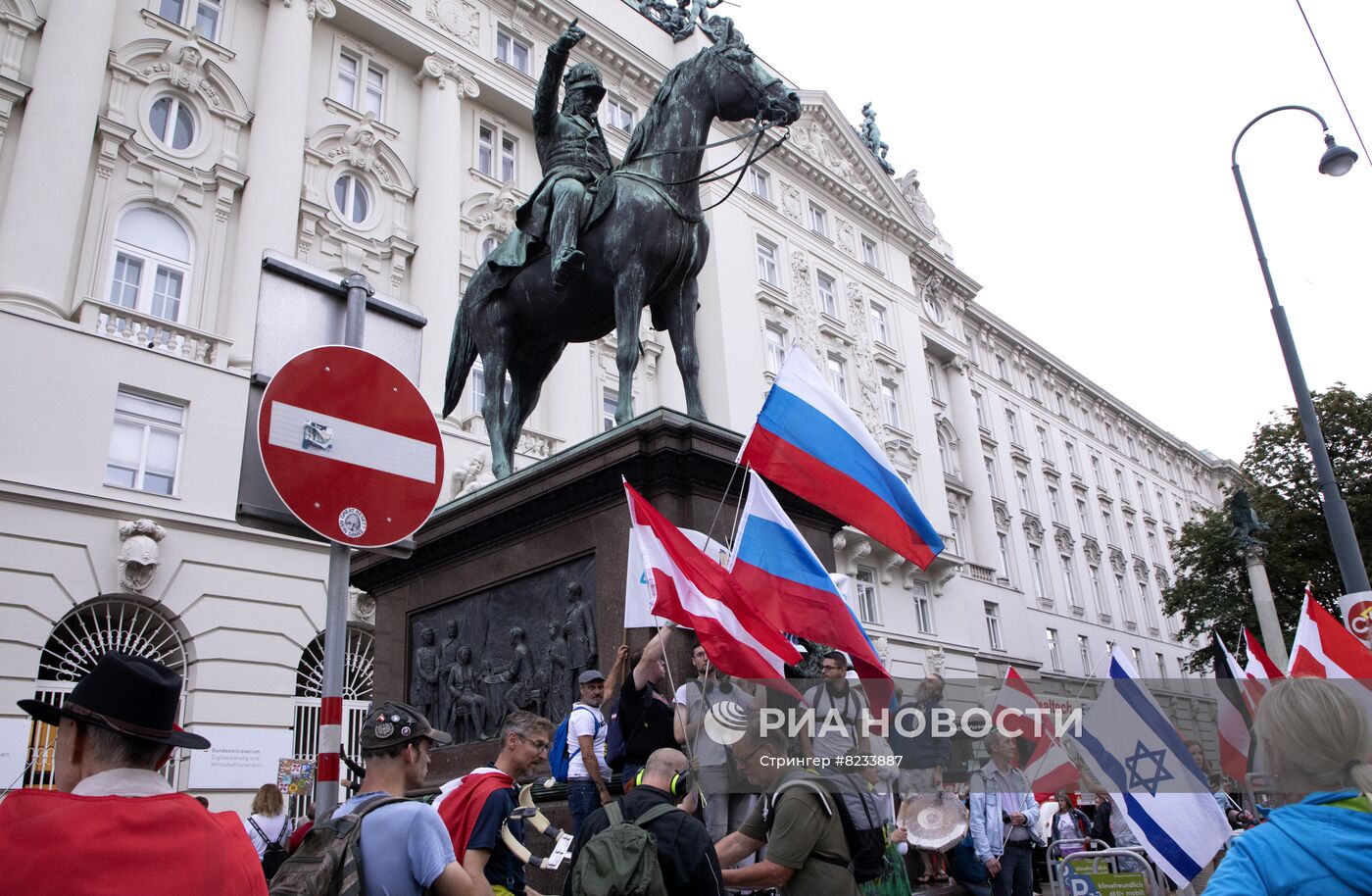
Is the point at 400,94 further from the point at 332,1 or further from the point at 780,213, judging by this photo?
the point at 780,213

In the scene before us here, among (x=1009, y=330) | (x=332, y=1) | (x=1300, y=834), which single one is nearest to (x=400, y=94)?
(x=332, y=1)

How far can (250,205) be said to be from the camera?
20406mm

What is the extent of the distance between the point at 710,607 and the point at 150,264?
59.2 ft

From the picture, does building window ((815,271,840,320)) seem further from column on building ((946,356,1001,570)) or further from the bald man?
the bald man

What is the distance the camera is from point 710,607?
502cm

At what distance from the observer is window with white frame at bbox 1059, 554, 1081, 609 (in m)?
45.7

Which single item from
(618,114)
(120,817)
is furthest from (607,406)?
(120,817)

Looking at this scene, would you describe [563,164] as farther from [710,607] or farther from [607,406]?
[607,406]

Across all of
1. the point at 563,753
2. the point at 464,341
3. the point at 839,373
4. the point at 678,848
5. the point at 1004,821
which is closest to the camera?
the point at 678,848

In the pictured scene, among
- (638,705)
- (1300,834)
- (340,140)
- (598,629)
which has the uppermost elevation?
(340,140)

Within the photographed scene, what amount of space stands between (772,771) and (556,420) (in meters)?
20.2

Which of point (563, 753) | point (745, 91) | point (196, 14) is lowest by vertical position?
point (563, 753)

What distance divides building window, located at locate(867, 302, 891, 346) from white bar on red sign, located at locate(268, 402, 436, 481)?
34826 millimetres

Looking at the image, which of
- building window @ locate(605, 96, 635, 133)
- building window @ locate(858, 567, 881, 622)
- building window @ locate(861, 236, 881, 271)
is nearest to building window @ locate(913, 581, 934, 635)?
building window @ locate(858, 567, 881, 622)
